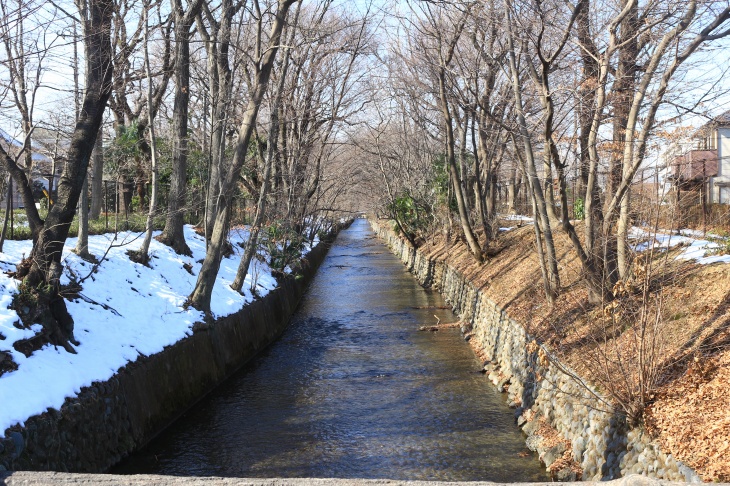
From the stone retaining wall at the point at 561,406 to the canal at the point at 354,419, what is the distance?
0.40m

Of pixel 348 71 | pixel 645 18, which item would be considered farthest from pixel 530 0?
pixel 348 71

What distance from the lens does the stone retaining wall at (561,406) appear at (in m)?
6.95

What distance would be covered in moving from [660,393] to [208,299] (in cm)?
967

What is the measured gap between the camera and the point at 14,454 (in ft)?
22.3

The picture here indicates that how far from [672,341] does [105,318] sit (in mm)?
8875

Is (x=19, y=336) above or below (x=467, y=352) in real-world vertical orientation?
above

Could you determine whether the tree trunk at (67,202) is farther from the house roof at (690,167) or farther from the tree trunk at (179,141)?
the house roof at (690,167)

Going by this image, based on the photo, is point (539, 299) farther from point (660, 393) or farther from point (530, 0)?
point (660, 393)

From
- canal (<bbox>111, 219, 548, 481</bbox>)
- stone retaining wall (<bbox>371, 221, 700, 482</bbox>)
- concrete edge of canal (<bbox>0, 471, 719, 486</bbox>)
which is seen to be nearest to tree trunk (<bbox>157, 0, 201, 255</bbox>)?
canal (<bbox>111, 219, 548, 481</bbox>)

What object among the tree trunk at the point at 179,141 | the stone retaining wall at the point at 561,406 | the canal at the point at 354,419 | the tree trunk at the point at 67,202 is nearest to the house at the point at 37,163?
the tree trunk at the point at 67,202

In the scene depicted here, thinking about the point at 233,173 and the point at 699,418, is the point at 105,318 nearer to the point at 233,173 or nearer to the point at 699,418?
the point at 233,173

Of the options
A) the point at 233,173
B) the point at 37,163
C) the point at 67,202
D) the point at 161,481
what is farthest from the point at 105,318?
the point at 37,163

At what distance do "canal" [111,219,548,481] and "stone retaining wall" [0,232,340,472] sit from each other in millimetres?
283

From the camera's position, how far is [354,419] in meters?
11.0
